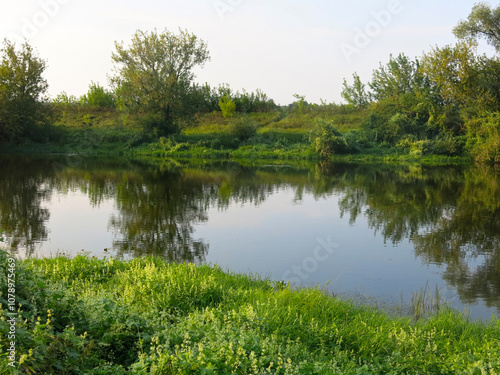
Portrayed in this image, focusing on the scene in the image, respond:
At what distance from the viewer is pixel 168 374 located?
3.90 m

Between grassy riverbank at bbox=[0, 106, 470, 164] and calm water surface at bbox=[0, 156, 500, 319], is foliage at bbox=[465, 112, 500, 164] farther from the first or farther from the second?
calm water surface at bbox=[0, 156, 500, 319]

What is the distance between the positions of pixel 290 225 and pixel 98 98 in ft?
162

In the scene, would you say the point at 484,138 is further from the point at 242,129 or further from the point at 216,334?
the point at 216,334

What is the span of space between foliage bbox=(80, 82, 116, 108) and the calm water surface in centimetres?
3421

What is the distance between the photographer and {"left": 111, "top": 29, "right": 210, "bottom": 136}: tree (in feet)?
128

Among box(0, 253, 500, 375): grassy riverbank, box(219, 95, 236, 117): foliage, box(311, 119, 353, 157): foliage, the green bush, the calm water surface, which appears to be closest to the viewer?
box(0, 253, 500, 375): grassy riverbank

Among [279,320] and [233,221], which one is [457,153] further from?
[279,320]

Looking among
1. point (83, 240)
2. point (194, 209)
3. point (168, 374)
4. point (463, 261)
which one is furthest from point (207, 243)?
point (168, 374)

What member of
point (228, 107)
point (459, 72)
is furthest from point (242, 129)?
point (459, 72)

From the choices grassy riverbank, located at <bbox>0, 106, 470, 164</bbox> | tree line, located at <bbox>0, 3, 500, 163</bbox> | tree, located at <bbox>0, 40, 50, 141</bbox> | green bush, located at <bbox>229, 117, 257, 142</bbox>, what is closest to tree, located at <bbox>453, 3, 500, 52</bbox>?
tree line, located at <bbox>0, 3, 500, 163</bbox>

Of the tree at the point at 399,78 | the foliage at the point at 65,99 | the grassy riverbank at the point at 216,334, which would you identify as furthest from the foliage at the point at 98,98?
the grassy riverbank at the point at 216,334

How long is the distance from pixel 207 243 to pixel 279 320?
583cm

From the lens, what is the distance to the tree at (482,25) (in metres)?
37.8

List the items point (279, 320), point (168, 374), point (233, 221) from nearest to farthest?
point (168, 374), point (279, 320), point (233, 221)
